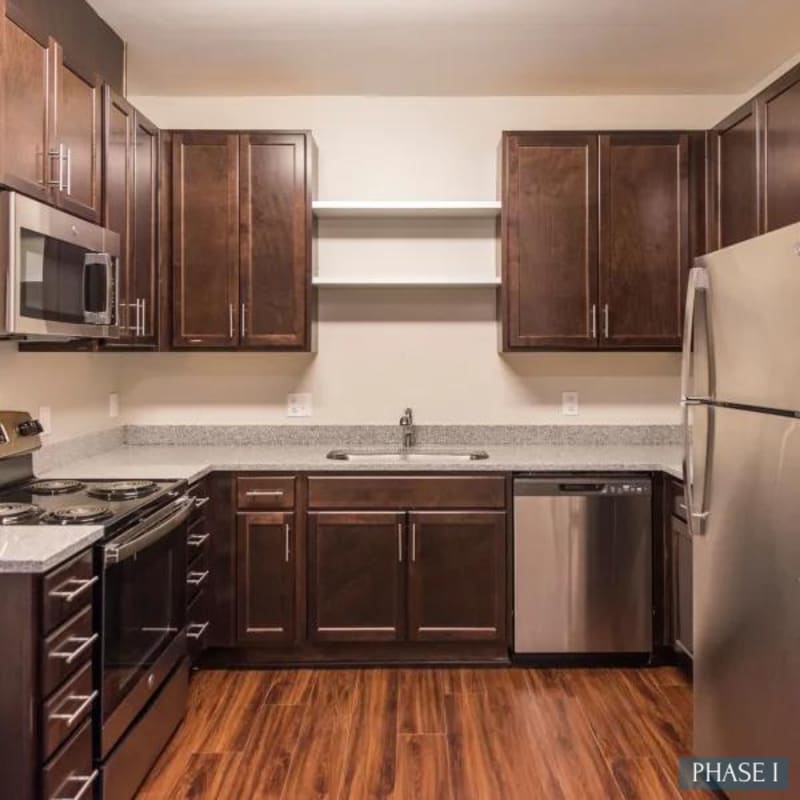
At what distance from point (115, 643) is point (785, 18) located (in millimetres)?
3242

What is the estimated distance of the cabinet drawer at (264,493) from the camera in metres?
2.91

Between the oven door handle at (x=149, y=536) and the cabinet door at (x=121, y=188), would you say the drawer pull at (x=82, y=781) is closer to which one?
the oven door handle at (x=149, y=536)

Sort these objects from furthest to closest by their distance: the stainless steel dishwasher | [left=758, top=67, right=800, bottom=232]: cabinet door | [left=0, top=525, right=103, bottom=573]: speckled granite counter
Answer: the stainless steel dishwasher → [left=758, top=67, right=800, bottom=232]: cabinet door → [left=0, top=525, right=103, bottom=573]: speckled granite counter

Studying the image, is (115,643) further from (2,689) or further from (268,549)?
(268,549)

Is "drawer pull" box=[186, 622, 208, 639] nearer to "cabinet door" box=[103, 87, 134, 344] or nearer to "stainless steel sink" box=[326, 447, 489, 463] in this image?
"stainless steel sink" box=[326, 447, 489, 463]

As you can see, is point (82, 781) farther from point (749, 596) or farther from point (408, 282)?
point (408, 282)

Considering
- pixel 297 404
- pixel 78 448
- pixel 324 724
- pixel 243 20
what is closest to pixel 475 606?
pixel 324 724

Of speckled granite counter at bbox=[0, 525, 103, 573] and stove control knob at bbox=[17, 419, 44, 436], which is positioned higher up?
stove control knob at bbox=[17, 419, 44, 436]

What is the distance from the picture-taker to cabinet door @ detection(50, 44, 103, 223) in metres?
2.14

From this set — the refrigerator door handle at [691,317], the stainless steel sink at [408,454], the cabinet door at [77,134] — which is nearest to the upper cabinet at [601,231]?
the stainless steel sink at [408,454]

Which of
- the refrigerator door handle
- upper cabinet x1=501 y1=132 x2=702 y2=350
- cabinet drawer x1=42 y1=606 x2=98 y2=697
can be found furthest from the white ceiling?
cabinet drawer x1=42 y1=606 x2=98 y2=697

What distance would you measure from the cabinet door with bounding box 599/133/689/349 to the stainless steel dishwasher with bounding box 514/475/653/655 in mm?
786

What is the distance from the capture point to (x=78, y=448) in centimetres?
298

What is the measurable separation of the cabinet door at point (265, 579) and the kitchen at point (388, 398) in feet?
0.04
